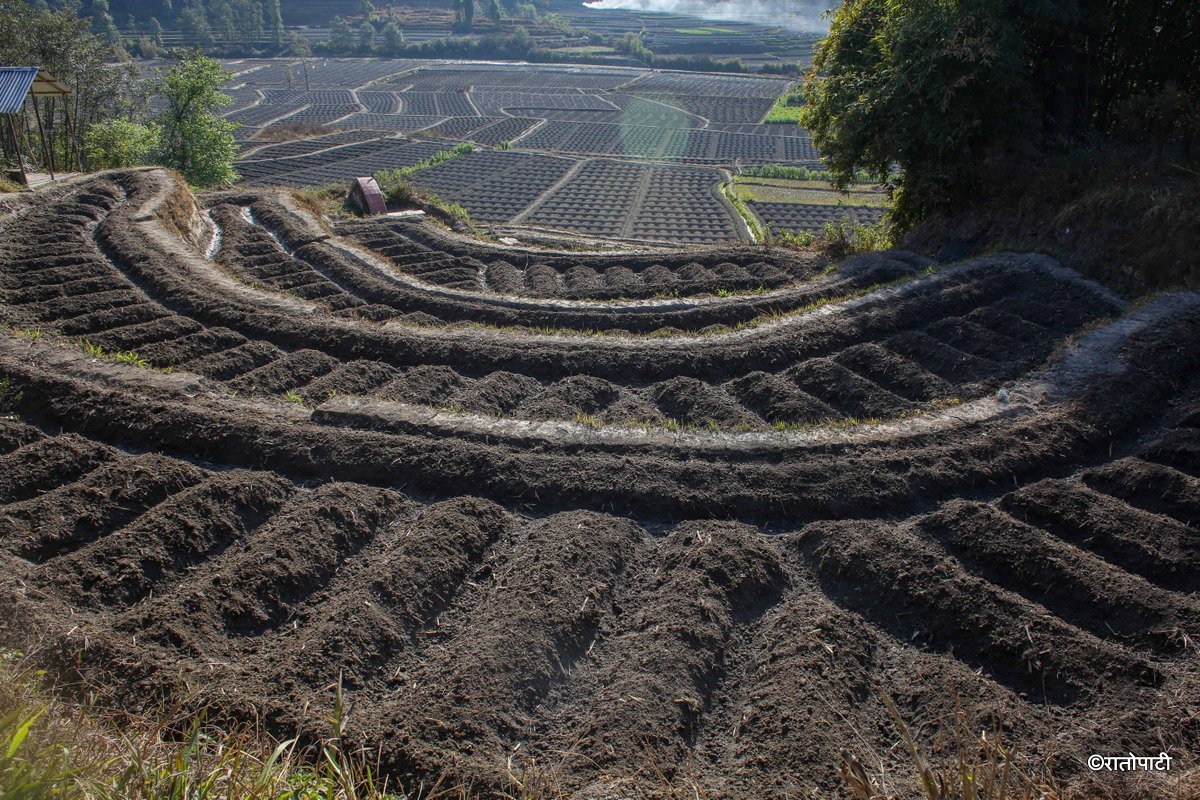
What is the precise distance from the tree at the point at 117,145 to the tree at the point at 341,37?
104 m

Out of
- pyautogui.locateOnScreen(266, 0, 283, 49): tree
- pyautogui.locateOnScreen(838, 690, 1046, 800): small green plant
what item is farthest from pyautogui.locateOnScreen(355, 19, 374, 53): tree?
pyautogui.locateOnScreen(838, 690, 1046, 800): small green plant

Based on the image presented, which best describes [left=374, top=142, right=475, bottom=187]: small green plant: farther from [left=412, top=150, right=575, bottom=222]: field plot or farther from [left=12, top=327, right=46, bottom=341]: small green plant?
[left=12, top=327, right=46, bottom=341]: small green plant

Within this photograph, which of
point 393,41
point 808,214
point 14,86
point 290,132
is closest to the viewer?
point 14,86

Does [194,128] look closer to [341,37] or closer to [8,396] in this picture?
[8,396]

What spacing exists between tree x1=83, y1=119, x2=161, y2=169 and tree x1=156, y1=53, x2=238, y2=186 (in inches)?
41.5

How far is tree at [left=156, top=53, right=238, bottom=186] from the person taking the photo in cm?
3528

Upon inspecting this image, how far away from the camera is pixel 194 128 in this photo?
117ft

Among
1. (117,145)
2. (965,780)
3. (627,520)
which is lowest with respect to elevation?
(627,520)

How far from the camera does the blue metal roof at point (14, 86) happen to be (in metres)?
17.6

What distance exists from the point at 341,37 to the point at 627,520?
142438mm

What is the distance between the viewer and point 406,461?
27.4 ft

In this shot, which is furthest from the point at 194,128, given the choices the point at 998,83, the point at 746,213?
the point at 998,83

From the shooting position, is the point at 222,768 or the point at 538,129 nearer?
the point at 222,768

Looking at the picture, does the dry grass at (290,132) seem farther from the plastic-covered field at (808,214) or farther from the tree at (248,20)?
the tree at (248,20)
